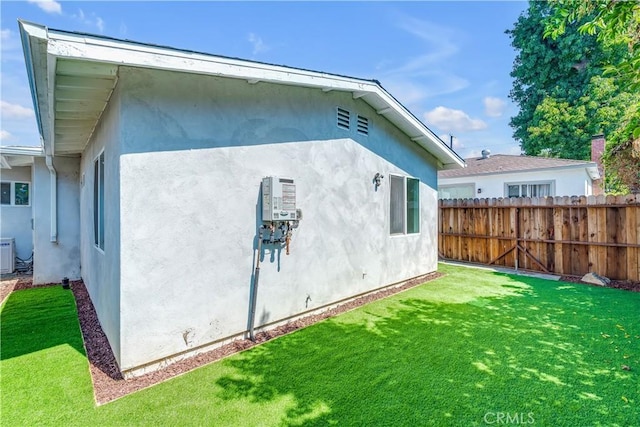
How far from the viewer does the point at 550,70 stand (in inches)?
795

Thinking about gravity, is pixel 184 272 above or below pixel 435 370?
above

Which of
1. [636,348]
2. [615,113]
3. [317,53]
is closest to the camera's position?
[636,348]

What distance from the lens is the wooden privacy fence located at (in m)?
7.71

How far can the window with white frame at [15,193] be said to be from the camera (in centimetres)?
979

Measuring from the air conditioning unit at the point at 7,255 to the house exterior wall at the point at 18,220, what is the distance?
19.3 inches

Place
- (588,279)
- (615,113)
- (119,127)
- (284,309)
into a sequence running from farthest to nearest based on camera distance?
(615,113), (588,279), (284,309), (119,127)

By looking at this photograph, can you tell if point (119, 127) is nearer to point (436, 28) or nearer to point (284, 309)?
point (284, 309)

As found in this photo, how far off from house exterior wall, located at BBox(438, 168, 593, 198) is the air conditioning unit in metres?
17.8

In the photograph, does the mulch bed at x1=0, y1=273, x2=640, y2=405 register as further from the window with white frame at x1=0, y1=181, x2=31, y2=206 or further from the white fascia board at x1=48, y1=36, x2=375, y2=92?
the window with white frame at x1=0, y1=181, x2=31, y2=206

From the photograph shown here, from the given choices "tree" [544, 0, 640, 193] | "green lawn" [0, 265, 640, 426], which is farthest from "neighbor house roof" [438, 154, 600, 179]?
"green lawn" [0, 265, 640, 426]

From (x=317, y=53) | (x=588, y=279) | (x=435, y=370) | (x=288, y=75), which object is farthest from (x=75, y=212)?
(x=588, y=279)

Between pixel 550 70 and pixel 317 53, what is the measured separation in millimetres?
17990

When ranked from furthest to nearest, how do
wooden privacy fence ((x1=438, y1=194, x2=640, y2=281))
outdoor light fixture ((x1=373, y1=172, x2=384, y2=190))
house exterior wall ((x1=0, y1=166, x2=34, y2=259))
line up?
house exterior wall ((x1=0, y1=166, x2=34, y2=259)) → wooden privacy fence ((x1=438, y1=194, x2=640, y2=281)) → outdoor light fixture ((x1=373, y1=172, x2=384, y2=190))

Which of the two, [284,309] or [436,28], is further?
[436,28]
